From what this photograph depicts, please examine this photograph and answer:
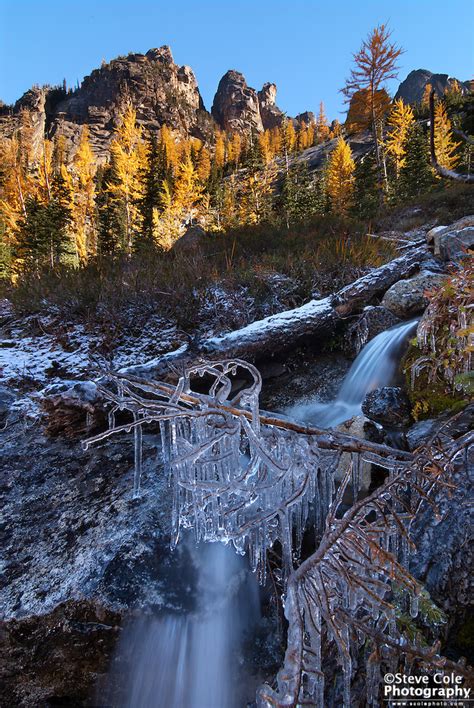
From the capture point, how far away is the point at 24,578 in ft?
8.17

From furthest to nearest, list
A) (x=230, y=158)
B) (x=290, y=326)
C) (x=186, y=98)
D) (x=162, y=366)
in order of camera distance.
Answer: (x=186, y=98) < (x=230, y=158) < (x=290, y=326) < (x=162, y=366)

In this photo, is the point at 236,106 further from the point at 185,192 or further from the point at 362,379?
the point at 362,379

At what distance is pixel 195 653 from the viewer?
2268 mm

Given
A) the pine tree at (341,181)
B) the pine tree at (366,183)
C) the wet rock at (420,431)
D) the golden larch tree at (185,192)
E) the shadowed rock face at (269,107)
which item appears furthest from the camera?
the shadowed rock face at (269,107)

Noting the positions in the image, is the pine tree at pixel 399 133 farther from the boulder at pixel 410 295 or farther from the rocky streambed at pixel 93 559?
the rocky streambed at pixel 93 559

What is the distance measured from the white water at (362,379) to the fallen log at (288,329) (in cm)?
90

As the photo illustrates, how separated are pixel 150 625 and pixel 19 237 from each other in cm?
2784

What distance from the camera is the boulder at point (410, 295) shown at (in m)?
5.67

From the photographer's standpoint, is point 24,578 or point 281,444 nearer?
point 281,444

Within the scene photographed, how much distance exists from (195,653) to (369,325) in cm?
515

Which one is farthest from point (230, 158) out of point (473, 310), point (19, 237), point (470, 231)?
point (473, 310)

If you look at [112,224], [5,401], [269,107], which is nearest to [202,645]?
[5,401]

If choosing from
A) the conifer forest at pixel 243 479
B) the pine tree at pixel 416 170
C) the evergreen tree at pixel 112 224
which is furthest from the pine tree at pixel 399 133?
the conifer forest at pixel 243 479

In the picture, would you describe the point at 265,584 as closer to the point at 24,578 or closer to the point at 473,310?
the point at 24,578
